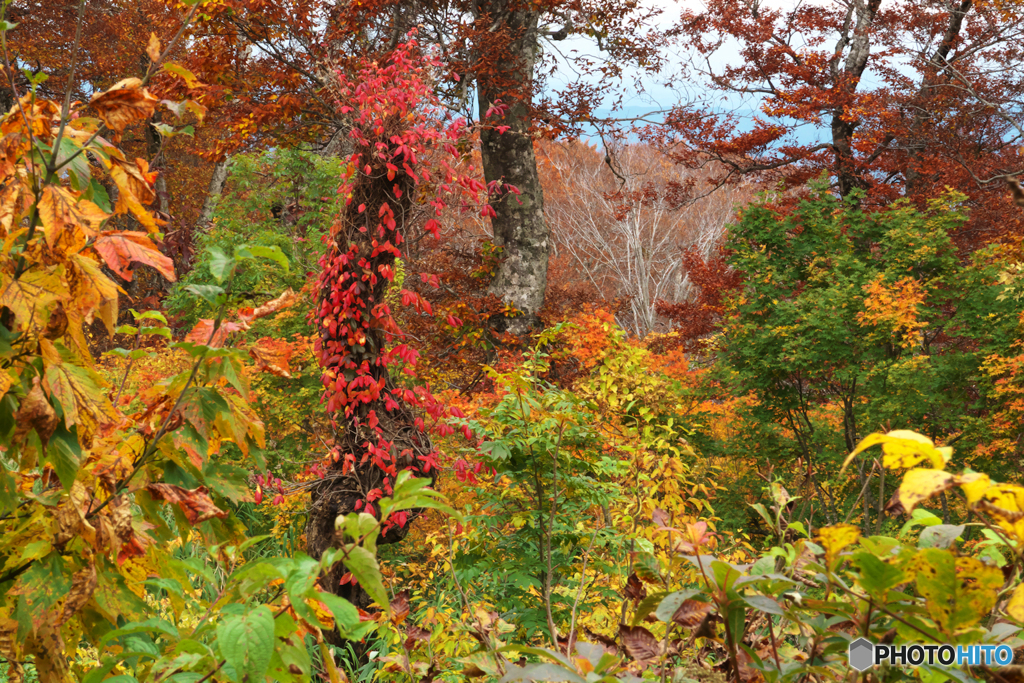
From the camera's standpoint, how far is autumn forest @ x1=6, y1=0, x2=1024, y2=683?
38.6 inches

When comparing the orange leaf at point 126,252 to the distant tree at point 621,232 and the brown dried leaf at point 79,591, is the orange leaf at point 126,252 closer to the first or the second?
the brown dried leaf at point 79,591

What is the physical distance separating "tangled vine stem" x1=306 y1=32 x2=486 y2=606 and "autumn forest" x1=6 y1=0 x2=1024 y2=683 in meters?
0.03

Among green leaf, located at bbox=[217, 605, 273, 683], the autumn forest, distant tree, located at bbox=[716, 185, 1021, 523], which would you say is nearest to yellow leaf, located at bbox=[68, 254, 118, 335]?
the autumn forest


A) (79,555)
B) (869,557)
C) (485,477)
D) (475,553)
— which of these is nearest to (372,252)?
(485,477)

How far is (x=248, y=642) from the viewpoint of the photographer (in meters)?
0.82

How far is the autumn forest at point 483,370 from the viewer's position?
98cm

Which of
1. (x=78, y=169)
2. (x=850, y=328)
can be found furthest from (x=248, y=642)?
(x=850, y=328)

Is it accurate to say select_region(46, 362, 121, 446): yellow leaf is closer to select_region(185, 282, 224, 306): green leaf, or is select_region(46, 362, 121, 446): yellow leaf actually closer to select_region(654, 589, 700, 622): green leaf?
select_region(185, 282, 224, 306): green leaf

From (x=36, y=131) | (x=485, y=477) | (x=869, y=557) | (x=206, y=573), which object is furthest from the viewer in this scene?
(x=485, y=477)

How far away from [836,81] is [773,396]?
6.47 meters

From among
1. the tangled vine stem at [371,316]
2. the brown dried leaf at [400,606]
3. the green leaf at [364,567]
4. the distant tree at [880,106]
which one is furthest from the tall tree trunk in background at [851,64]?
the green leaf at [364,567]

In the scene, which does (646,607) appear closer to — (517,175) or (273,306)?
(273,306)

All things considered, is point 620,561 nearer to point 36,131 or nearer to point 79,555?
point 79,555

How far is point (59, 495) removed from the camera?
1257 millimetres
